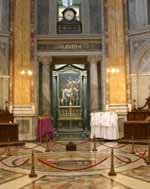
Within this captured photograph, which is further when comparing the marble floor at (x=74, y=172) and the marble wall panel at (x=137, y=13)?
the marble wall panel at (x=137, y=13)

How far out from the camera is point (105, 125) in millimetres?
13914

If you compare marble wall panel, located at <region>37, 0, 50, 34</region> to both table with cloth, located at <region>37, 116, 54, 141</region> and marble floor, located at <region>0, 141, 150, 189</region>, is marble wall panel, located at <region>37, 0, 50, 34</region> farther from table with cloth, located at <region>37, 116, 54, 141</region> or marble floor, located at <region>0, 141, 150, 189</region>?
marble floor, located at <region>0, 141, 150, 189</region>

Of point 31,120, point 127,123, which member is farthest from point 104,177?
point 31,120

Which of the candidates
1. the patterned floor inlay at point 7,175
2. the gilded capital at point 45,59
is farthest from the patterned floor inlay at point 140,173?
the gilded capital at point 45,59

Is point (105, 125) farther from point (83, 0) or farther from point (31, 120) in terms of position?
point (83, 0)

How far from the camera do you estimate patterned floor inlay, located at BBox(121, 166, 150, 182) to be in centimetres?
650

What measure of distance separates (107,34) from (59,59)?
3.19 metres

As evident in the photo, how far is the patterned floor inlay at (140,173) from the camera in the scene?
6.50m

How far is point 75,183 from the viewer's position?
239 inches

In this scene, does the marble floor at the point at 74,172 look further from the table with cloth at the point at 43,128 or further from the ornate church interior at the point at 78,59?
the table with cloth at the point at 43,128

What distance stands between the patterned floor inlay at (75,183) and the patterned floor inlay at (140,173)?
2.00 feet

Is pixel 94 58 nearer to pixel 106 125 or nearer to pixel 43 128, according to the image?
pixel 106 125

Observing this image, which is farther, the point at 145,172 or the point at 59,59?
the point at 59,59

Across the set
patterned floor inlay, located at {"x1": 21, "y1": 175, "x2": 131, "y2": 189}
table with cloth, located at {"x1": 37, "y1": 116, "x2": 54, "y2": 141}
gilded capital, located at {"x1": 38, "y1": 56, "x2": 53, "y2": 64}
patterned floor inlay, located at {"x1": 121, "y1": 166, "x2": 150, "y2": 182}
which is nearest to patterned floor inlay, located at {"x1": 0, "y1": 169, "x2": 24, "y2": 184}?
patterned floor inlay, located at {"x1": 21, "y1": 175, "x2": 131, "y2": 189}
